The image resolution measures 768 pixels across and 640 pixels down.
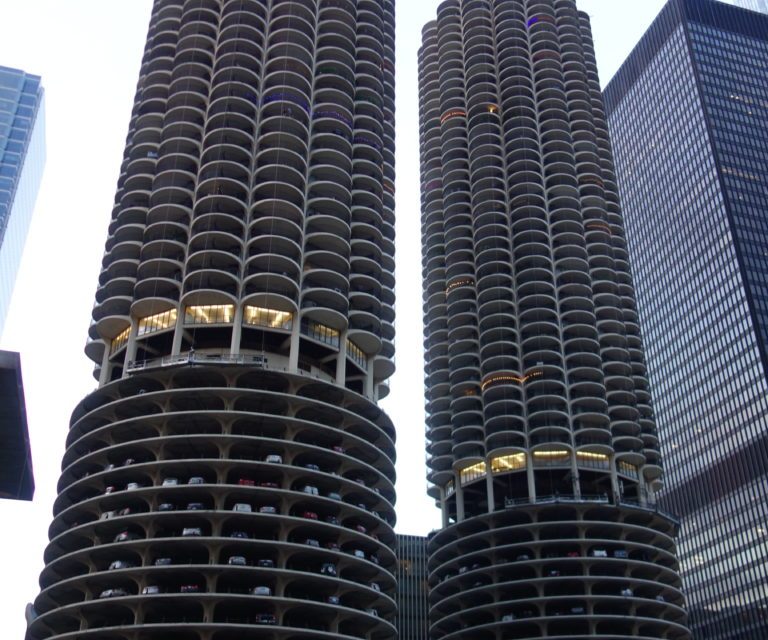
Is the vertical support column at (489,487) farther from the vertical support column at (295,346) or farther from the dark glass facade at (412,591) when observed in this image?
the dark glass facade at (412,591)

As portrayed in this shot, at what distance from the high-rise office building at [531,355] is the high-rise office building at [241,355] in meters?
24.4

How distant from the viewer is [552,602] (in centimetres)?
10594

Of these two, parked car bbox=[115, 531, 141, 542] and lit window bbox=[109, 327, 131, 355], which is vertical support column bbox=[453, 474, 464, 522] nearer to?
lit window bbox=[109, 327, 131, 355]

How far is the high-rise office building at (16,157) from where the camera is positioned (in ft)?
515

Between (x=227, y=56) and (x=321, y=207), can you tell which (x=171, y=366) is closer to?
(x=321, y=207)

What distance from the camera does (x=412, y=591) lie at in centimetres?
17938

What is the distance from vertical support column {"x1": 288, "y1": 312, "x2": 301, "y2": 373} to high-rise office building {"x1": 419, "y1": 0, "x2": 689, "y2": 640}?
39249 millimetres

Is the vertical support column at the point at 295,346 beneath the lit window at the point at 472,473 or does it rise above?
beneath

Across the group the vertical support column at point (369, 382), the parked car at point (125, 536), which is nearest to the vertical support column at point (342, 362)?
the vertical support column at point (369, 382)

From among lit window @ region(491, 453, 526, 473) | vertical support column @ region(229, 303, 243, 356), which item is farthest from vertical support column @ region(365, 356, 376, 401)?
lit window @ region(491, 453, 526, 473)

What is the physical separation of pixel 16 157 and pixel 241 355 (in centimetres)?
9413

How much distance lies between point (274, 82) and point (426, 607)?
111 m

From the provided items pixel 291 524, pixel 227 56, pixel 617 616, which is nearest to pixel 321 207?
pixel 227 56

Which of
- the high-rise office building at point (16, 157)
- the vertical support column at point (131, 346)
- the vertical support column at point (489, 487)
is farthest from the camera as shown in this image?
the high-rise office building at point (16, 157)
